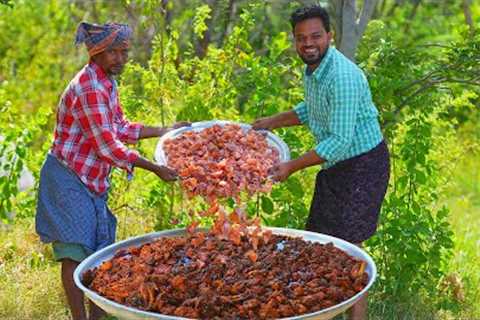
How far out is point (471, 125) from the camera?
8.08 m

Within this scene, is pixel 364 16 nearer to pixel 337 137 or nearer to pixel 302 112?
pixel 302 112

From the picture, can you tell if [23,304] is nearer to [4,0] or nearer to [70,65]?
[4,0]

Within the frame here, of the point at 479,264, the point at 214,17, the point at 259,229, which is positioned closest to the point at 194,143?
the point at 259,229

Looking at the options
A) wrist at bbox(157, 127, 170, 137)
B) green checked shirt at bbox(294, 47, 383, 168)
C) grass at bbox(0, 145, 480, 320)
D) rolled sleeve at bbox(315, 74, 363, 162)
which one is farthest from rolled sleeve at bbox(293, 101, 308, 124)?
grass at bbox(0, 145, 480, 320)

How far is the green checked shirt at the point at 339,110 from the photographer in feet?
12.5

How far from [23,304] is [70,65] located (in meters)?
3.73

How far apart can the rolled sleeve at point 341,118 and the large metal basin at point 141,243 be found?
371 millimetres

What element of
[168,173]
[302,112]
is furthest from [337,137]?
[168,173]

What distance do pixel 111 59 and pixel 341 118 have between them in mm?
1066

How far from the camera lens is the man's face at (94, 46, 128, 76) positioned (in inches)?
157

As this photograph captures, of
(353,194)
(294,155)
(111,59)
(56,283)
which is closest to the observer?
(111,59)

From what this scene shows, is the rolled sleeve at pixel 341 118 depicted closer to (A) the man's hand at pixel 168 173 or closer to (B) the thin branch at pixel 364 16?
(A) the man's hand at pixel 168 173

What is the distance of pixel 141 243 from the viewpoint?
3.77 m

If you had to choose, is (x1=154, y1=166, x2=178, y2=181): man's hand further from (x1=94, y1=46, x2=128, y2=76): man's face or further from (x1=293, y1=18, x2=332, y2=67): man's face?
(x1=293, y1=18, x2=332, y2=67): man's face
